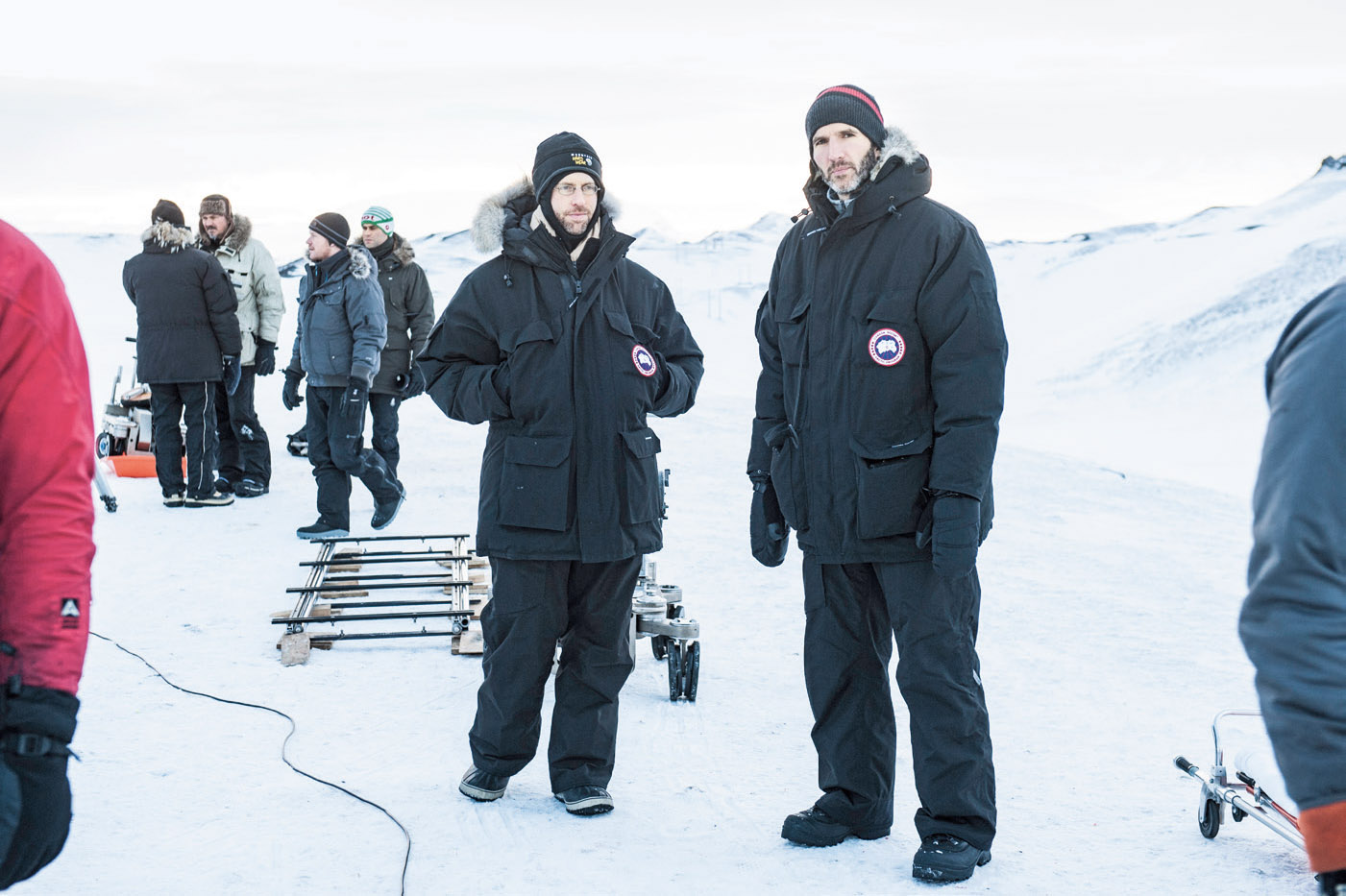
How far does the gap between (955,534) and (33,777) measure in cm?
211

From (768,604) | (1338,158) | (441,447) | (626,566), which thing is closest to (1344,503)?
(626,566)

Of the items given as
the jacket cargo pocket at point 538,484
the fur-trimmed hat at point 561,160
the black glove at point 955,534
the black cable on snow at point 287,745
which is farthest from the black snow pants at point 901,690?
the fur-trimmed hat at point 561,160

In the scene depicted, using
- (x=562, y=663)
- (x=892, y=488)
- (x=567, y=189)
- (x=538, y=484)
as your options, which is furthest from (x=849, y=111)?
(x=562, y=663)

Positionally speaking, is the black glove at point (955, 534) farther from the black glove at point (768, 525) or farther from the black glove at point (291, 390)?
the black glove at point (291, 390)

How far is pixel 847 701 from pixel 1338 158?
46400 mm

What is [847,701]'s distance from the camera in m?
3.35

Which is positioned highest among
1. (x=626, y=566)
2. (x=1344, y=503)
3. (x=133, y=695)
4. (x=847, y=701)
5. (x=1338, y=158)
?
(x=1338, y=158)

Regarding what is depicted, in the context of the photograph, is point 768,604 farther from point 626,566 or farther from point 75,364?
point 75,364

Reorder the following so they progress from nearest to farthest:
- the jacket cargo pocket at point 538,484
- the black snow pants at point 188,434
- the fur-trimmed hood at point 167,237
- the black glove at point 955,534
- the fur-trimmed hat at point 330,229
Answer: the black glove at point 955,534 < the jacket cargo pocket at point 538,484 < the fur-trimmed hat at point 330,229 < the fur-trimmed hood at point 167,237 < the black snow pants at point 188,434

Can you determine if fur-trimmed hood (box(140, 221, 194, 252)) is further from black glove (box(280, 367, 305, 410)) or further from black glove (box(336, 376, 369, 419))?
black glove (box(336, 376, 369, 419))

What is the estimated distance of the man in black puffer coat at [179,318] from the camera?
7.62m

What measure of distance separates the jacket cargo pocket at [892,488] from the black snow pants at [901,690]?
0.13 metres

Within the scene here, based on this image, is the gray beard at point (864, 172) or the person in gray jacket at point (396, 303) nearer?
the gray beard at point (864, 172)

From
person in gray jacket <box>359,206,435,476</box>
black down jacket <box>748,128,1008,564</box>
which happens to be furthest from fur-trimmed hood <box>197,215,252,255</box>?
black down jacket <box>748,128,1008,564</box>
